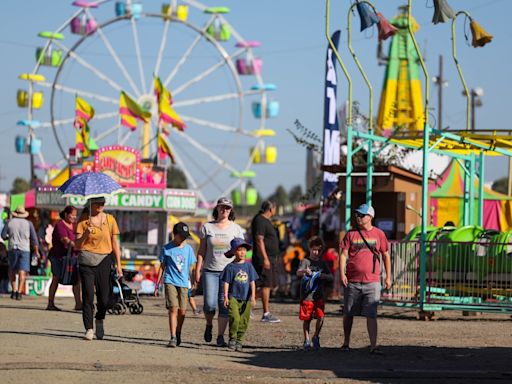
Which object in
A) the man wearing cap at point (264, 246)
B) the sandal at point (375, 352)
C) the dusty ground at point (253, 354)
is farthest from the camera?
the man wearing cap at point (264, 246)

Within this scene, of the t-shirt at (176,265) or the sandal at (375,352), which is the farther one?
the t-shirt at (176,265)

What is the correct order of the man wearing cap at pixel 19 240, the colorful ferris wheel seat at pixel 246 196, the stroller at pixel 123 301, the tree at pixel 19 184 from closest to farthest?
the stroller at pixel 123 301 < the man wearing cap at pixel 19 240 < the colorful ferris wheel seat at pixel 246 196 < the tree at pixel 19 184

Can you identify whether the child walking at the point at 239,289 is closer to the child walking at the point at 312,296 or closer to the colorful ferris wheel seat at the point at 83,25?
the child walking at the point at 312,296

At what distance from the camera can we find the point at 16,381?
9.33 m

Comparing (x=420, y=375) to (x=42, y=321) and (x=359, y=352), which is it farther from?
(x=42, y=321)

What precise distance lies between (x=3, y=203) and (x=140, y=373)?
25.1 m

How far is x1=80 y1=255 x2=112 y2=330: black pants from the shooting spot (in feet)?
43.9

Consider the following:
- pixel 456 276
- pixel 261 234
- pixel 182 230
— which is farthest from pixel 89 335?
pixel 456 276

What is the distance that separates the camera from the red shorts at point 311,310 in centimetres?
1286

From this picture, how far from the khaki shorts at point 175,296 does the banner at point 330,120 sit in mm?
8918

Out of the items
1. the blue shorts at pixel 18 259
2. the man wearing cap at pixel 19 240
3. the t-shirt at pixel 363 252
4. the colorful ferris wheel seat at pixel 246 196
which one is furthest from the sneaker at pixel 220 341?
the colorful ferris wheel seat at pixel 246 196

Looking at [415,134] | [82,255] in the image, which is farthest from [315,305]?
[415,134]

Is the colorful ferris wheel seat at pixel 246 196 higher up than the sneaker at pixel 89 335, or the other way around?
the colorful ferris wheel seat at pixel 246 196

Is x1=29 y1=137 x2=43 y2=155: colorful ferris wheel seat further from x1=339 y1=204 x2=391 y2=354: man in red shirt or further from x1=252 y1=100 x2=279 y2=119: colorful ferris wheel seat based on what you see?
x1=339 y1=204 x2=391 y2=354: man in red shirt
